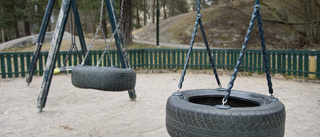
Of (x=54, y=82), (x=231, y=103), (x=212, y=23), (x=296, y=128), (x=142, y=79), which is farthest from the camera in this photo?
(x=212, y=23)

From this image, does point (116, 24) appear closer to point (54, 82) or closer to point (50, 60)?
point (50, 60)

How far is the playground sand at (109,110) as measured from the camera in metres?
3.93

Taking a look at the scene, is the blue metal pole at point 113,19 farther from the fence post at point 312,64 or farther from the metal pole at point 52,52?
the fence post at point 312,64

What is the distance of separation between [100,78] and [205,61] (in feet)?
24.4

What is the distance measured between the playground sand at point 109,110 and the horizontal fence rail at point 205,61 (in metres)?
0.78

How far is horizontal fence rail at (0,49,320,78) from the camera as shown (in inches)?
340

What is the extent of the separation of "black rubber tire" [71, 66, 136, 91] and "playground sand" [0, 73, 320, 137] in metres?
0.65

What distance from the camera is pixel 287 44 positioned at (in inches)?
660

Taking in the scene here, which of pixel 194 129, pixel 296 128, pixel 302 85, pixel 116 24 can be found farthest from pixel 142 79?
pixel 194 129

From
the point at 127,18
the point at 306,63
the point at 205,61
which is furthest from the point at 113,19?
the point at 127,18

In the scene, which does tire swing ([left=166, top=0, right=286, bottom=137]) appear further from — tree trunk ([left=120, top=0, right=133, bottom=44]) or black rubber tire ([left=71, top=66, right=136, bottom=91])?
tree trunk ([left=120, top=0, right=133, bottom=44])

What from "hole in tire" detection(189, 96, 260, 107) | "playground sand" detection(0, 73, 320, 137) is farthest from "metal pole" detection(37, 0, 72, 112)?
"hole in tire" detection(189, 96, 260, 107)

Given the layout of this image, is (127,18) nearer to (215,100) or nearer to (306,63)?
(306,63)

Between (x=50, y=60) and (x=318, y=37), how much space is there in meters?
16.2
